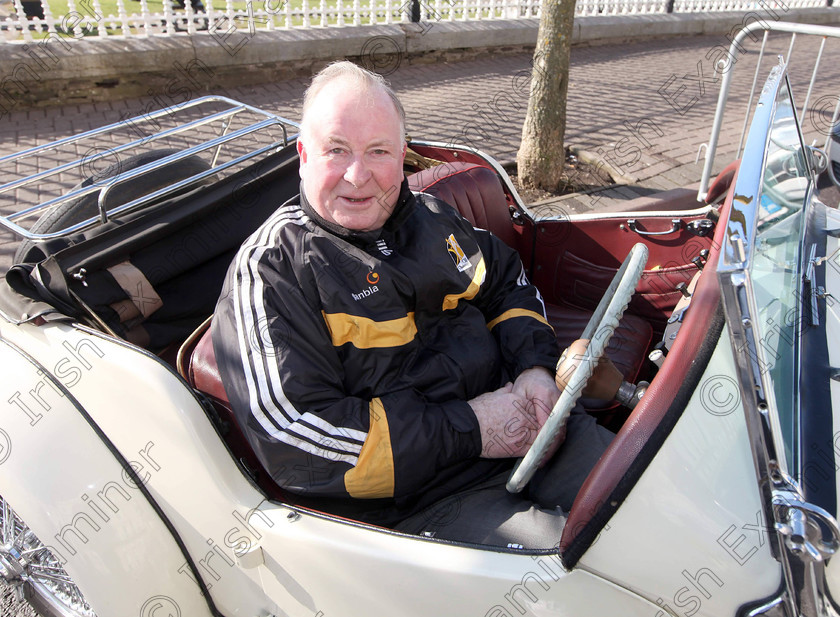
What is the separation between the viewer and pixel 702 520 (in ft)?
3.78

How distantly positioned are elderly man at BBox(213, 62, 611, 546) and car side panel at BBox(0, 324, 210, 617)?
369mm

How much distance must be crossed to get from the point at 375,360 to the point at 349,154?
0.59 metres

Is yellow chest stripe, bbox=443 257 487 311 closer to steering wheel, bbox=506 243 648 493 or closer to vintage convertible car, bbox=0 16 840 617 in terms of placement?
vintage convertible car, bbox=0 16 840 617

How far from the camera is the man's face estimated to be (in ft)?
5.73

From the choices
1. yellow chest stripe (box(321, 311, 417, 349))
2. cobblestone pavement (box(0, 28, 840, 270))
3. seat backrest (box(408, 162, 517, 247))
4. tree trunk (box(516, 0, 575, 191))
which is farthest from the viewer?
cobblestone pavement (box(0, 28, 840, 270))

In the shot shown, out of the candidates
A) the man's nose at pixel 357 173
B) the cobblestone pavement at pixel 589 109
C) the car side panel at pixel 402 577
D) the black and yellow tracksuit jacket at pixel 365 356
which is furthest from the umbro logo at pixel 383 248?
the cobblestone pavement at pixel 589 109

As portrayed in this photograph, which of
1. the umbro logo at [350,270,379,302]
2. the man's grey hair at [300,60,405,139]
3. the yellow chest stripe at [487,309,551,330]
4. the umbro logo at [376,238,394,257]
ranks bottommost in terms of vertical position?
the yellow chest stripe at [487,309,551,330]

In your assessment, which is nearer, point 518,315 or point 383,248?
point 383,248

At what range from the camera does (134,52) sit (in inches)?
258

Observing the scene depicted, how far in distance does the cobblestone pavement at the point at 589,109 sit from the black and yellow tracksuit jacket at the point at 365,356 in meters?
2.56

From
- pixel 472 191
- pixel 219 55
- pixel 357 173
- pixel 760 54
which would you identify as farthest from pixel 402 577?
pixel 219 55

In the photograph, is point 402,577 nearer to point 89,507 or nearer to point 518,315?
point 89,507

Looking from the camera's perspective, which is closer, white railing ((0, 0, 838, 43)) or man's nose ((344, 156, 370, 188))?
man's nose ((344, 156, 370, 188))

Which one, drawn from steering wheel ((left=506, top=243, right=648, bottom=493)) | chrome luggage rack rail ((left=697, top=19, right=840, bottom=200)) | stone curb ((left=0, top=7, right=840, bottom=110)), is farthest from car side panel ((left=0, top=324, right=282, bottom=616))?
stone curb ((left=0, top=7, right=840, bottom=110))
